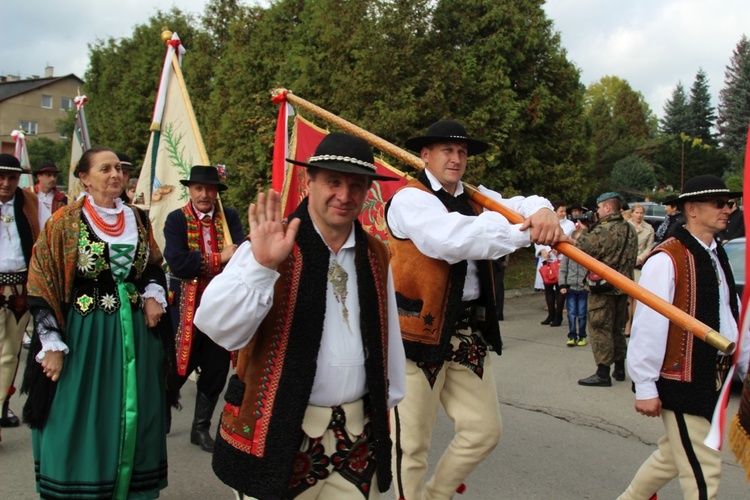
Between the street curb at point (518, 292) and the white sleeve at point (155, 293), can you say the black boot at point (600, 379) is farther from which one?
the street curb at point (518, 292)

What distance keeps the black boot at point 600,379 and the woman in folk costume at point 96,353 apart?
15.7 ft

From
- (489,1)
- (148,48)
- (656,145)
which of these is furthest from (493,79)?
(656,145)

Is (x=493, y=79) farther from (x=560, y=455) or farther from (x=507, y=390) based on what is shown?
(x=560, y=455)

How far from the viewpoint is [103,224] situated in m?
3.88

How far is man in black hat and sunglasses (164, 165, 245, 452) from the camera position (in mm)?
5230

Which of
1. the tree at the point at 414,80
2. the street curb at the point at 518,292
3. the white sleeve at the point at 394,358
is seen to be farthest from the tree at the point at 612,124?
the white sleeve at the point at 394,358

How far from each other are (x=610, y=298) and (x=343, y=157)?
5716 millimetres

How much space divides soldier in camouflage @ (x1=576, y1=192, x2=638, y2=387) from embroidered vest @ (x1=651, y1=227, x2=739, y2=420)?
4.00 meters

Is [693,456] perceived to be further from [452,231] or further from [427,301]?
[452,231]

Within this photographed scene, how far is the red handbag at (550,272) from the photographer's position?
10.6 meters

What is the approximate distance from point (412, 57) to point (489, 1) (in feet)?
8.36

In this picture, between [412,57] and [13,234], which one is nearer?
[13,234]

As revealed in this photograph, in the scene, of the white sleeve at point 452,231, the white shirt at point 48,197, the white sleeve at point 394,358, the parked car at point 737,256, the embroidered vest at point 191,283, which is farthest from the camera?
the white shirt at point 48,197

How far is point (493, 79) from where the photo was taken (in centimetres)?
1505
